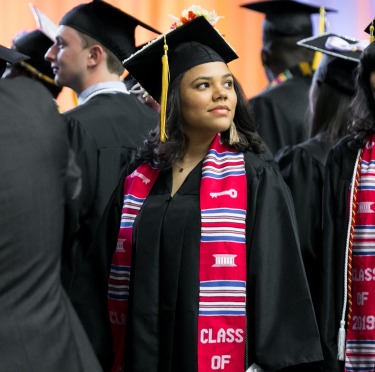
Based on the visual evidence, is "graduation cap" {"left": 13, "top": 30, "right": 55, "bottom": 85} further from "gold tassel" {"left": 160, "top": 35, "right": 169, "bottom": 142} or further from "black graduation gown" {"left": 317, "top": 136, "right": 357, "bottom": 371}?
"black graduation gown" {"left": 317, "top": 136, "right": 357, "bottom": 371}

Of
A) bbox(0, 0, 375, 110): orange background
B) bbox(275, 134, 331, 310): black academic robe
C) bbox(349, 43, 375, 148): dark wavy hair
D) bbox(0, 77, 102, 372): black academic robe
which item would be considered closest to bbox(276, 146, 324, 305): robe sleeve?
bbox(275, 134, 331, 310): black academic robe

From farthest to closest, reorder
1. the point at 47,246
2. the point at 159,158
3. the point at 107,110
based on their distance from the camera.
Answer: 1. the point at 107,110
2. the point at 159,158
3. the point at 47,246

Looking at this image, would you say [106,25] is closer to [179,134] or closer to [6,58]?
[179,134]

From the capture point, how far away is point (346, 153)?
4055 millimetres

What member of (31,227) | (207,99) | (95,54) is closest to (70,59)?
(95,54)

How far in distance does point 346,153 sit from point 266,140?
5.46ft

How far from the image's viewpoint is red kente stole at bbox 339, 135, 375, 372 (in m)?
3.83

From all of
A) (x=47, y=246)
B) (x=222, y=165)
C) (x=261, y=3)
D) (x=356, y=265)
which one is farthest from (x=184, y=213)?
(x=261, y=3)

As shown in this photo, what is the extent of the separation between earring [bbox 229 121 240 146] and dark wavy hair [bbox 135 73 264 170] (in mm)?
15

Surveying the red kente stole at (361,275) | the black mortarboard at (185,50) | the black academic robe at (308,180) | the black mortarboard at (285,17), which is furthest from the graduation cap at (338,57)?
the black mortarboard at (285,17)

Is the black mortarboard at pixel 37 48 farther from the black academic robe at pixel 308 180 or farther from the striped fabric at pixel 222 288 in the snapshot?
the striped fabric at pixel 222 288

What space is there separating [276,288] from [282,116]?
2.30m

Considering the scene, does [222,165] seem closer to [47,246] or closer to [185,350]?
[185,350]

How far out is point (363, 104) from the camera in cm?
403
